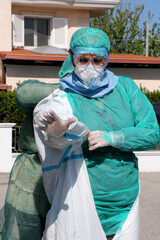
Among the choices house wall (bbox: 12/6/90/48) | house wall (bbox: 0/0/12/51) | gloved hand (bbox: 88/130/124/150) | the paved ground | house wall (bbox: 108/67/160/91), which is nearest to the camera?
gloved hand (bbox: 88/130/124/150)

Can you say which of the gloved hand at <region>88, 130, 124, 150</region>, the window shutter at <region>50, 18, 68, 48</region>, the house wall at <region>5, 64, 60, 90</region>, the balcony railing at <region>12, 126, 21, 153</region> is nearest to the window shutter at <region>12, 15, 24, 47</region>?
the window shutter at <region>50, 18, 68, 48</region>

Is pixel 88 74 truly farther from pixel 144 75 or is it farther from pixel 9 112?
pixel 144 75

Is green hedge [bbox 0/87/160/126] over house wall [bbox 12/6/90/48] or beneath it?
beneath

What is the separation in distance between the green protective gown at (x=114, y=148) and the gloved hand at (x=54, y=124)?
33cm

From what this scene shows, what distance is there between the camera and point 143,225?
17.7 feet

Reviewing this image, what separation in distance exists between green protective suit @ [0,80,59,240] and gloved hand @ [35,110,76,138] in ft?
2.25

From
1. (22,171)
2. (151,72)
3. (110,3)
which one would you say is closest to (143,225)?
(22,171)

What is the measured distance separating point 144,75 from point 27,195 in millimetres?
13813

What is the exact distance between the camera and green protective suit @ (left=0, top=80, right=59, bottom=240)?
241cm

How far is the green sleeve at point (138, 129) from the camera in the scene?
2020 mm

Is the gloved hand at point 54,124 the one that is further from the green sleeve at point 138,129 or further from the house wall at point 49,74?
the house wall at point 49,74

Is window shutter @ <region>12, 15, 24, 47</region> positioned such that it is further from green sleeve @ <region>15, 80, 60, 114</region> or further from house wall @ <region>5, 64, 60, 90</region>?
green sleeve @ <region>15, 80, 60, 114</region>

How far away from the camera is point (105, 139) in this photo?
77.3 inches

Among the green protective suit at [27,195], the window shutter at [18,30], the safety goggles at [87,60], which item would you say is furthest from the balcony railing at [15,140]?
the window shutter at [18,30]
